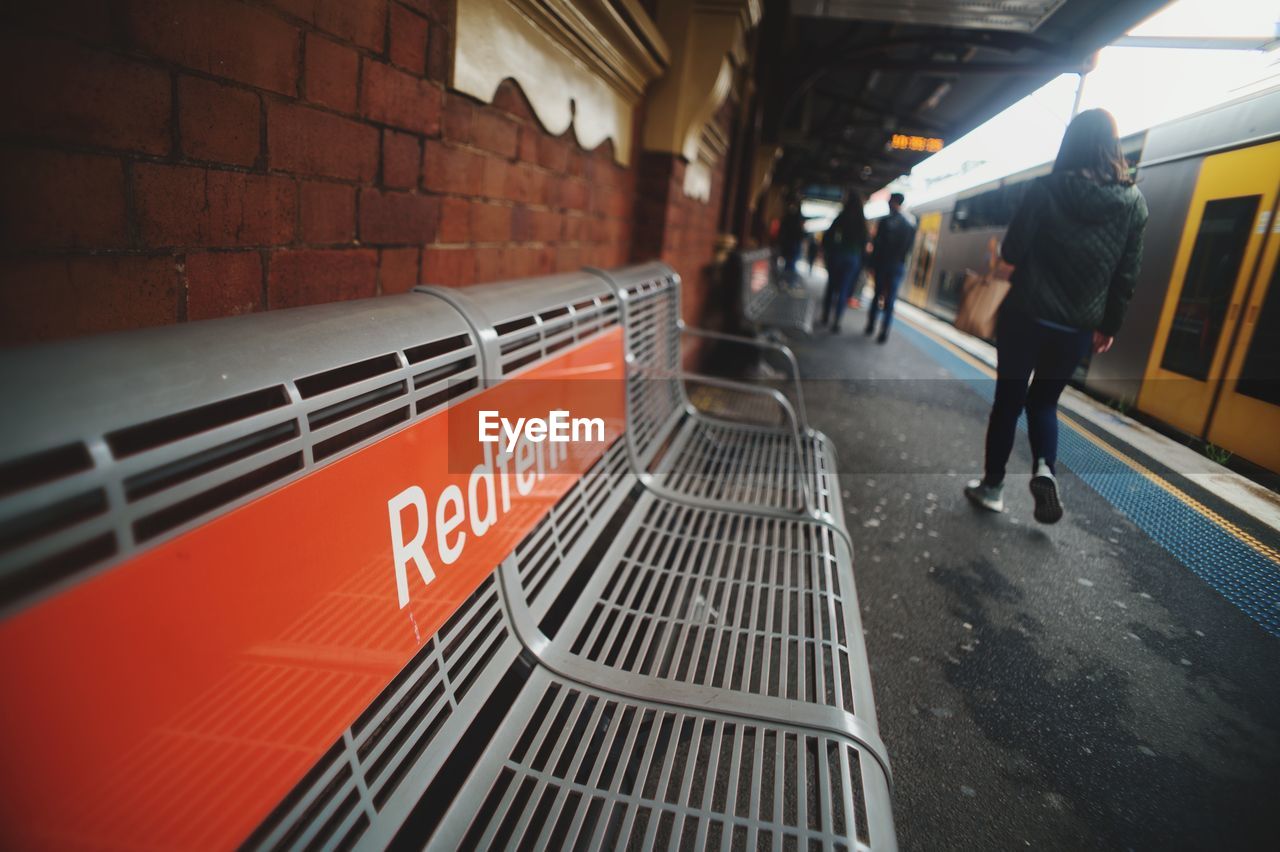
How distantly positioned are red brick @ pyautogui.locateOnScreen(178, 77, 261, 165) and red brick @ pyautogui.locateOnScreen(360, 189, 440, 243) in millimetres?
298

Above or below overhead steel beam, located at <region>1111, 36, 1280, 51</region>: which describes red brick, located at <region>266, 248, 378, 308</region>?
below

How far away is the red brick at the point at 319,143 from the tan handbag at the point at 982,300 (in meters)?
1.92

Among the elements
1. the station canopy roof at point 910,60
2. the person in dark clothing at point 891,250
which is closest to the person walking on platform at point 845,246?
the person in dark clothing at point 891,250

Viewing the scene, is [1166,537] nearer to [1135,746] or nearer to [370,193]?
[1135,746]

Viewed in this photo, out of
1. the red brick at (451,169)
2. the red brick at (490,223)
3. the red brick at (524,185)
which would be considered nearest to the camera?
the red brick at (451,169)

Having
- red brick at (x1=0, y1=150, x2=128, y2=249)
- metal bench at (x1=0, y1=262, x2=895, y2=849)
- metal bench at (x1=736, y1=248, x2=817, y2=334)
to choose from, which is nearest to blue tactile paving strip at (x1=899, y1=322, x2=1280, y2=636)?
metal bench at (x1=0, y1=262, x2=895, y2=849)

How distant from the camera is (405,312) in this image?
1090 mm

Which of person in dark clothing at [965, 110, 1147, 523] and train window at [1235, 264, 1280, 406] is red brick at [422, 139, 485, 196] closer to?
person in dark clothing at [965, 110, 1147, 523]

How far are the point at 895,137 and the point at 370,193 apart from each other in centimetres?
1457

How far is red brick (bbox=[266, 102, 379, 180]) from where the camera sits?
3.76 feet

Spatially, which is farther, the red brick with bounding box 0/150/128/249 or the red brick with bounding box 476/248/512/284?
the red brick with bounding box 476/248/512/284

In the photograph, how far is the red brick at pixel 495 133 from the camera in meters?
→ 1.78

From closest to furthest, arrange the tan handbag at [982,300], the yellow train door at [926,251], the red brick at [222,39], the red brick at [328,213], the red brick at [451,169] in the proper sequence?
1. the red brick at [222,39]
2. the red brick at [328,213]
3. the red brick at [451,169]
4. the tan handbag at [982,300]
5. the yellow train door at [926,251]

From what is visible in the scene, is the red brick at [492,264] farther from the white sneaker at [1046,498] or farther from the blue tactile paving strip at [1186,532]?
the white sneaker at [1046,498]
